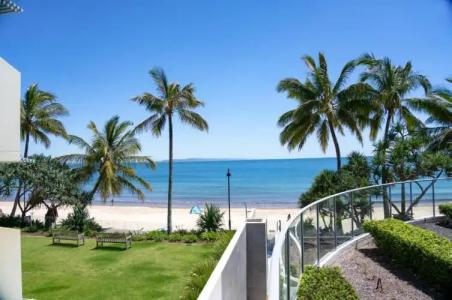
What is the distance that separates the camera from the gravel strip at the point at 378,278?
6.57 m

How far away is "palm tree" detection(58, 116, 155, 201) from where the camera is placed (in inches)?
1032

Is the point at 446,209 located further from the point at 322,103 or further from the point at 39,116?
the point at 39,116

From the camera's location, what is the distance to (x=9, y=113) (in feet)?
19.4

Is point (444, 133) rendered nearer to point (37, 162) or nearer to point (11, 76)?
point (11, 76)

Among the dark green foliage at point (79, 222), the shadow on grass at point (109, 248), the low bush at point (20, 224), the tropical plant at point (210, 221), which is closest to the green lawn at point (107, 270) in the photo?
the shadow on grass at point (109, 248)

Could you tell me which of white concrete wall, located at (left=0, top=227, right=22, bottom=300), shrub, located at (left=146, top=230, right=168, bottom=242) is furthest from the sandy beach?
white concrete wall, located at (left=0, top=227, right=22, bottom=300)

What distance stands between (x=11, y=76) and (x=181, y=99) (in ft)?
64.5

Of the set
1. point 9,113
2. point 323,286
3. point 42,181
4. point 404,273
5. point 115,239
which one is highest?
point 9,113

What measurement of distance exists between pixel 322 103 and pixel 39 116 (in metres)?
19.6

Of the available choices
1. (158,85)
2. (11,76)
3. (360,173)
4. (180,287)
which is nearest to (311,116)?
(360,173)

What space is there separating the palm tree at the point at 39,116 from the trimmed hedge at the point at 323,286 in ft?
85.0

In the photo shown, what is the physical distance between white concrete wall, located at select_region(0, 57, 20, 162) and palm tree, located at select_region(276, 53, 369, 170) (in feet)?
58.9

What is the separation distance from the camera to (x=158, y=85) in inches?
1008

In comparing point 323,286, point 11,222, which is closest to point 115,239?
point 11,222
